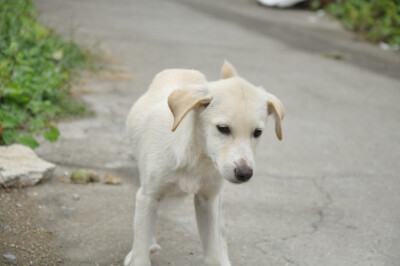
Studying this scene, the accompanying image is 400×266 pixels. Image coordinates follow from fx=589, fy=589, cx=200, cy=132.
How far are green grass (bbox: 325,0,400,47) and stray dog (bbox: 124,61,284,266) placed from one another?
838cm

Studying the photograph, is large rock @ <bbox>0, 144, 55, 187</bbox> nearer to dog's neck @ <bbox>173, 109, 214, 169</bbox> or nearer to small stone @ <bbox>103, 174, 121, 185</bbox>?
small stone @ <bbox>103, 174, 121, 185</bbox>

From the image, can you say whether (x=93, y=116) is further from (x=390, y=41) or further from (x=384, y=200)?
(x=390, y=41)

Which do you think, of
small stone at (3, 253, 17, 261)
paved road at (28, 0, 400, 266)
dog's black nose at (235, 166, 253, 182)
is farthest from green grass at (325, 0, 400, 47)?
small stone at (3, 253, 17, 261)

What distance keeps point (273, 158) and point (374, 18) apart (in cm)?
737

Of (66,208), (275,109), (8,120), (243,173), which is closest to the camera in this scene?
(243,173)

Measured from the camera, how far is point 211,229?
3.43 metres

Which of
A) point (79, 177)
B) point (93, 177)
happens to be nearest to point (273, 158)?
point (93, 177)

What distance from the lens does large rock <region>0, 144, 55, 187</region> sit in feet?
13.5

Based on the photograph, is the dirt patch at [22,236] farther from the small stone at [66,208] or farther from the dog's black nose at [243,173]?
the dog's black nose at [243,173]

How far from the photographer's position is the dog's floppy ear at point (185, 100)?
9.75 feet

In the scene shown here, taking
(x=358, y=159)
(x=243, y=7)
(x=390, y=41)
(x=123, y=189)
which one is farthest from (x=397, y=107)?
(x=243, y=7)

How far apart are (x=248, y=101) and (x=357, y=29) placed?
9942mm

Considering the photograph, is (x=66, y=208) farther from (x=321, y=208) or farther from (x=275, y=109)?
(x=321, y=208)

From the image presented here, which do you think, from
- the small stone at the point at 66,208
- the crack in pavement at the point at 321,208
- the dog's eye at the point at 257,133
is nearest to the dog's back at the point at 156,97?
the small stone at the point at 66,208
